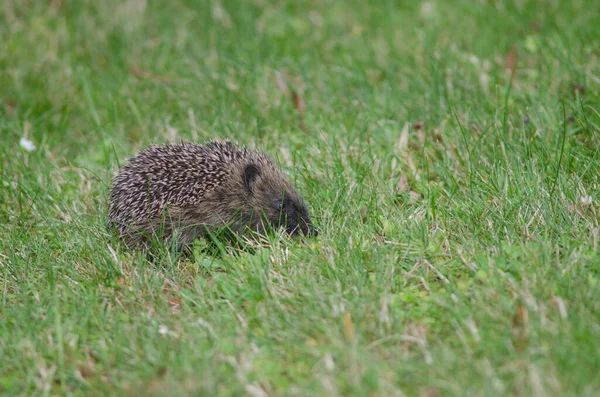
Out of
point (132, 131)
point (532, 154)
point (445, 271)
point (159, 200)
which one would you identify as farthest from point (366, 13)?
point (445, 271)

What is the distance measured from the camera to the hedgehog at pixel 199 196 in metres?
5.64

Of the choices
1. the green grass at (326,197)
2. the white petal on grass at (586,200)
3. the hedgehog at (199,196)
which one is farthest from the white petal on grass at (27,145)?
the white petal on grass at (586,200)

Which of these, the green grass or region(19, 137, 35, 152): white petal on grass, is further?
region(19, 137, 35, 152): white petal on grass

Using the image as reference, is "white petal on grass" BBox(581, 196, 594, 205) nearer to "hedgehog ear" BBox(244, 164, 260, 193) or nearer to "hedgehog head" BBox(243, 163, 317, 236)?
"hedgehog head" BBox(243, 163, 317, 236)

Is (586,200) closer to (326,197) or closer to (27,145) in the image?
(326,197)

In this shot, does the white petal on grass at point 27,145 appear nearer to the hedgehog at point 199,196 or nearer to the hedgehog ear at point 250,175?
the hedgehog at point 199,196

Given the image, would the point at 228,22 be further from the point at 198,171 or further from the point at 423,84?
the point at 198,171

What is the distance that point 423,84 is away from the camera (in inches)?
Answer: 296

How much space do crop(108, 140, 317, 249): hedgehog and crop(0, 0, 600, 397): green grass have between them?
0.26 m

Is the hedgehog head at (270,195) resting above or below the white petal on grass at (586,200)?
below

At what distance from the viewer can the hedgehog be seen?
5.64 meters

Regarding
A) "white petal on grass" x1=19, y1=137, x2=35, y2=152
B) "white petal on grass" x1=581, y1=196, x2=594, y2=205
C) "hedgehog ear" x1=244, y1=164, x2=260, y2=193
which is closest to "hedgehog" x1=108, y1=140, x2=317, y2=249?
"hedgehog ear" x1=244, y1=164, x2=260, y2=193

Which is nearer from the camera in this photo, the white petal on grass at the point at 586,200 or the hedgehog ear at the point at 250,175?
the white petal on grass at the point at 586,200

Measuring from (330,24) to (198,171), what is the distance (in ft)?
14.6
